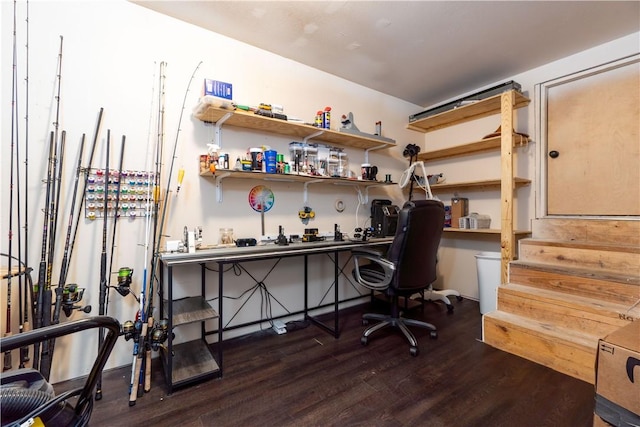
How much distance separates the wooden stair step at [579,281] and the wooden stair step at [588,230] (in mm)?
468

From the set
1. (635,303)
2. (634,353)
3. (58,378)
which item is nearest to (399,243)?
(634,353)

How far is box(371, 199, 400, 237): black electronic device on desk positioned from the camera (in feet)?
9.45

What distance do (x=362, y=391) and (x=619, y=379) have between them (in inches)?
44.3

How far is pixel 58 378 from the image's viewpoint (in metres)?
→ 1.67

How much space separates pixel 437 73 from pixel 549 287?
88.6 inches

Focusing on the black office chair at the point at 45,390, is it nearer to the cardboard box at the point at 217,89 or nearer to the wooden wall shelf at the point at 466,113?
the cardboard box at the point at 217,89

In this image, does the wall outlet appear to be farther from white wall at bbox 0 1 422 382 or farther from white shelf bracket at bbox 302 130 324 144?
white shelf bracket at bbox 302 130 324 144

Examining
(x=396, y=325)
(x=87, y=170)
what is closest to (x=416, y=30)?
(x=396, y=325)

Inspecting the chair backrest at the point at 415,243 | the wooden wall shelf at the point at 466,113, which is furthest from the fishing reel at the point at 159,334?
the wooden wall shelf at the point at 466,113

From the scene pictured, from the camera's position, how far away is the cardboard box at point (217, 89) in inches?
76.7

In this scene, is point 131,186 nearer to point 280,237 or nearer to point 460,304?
point 280,237

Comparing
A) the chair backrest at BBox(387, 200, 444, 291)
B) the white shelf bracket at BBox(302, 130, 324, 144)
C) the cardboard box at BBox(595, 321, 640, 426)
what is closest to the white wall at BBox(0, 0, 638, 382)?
the white shelf bracket at BBox(302, 130, 324, 144)

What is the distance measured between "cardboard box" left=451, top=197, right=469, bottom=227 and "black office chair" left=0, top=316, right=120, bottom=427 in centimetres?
329

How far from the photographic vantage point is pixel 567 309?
6.29 feet
